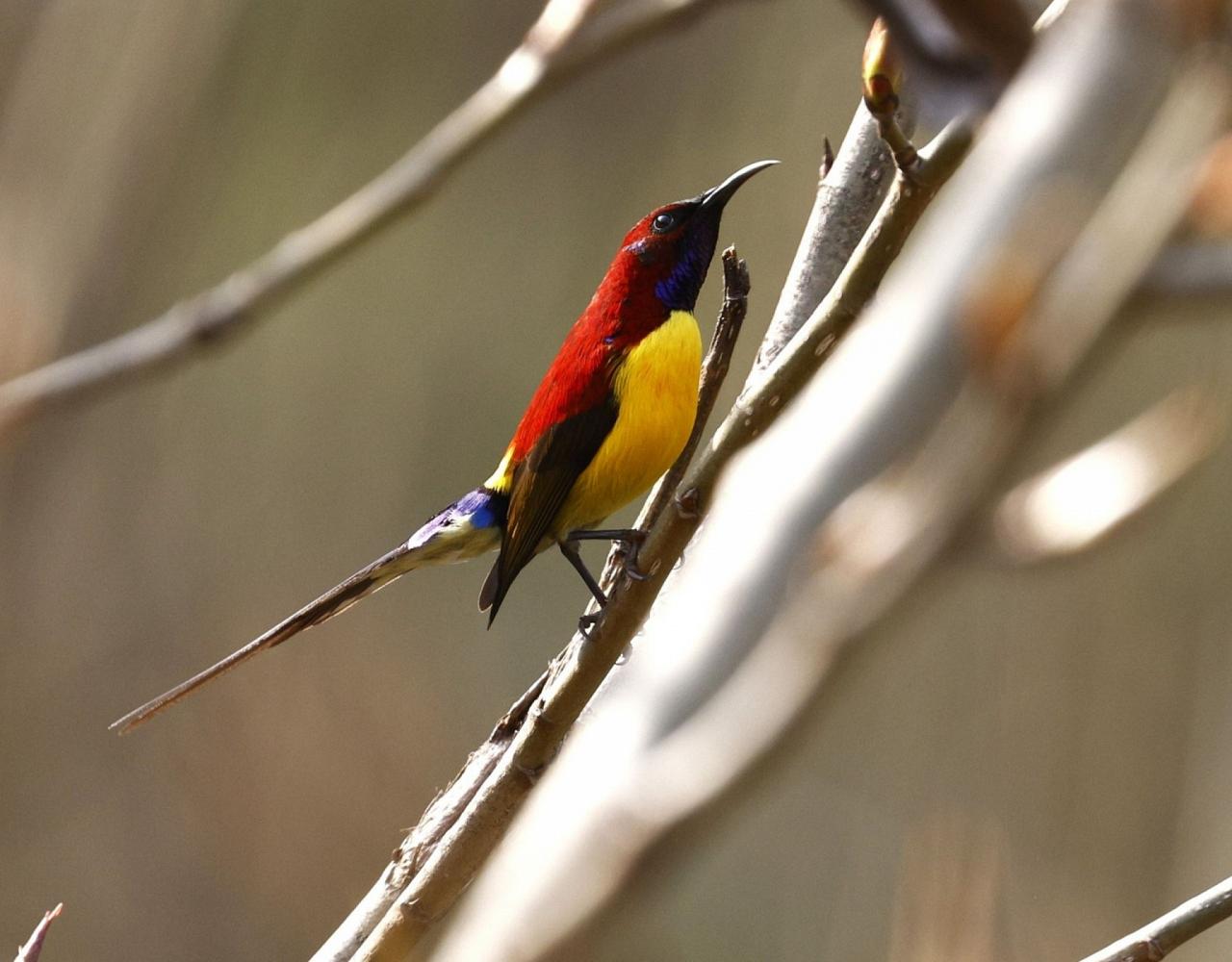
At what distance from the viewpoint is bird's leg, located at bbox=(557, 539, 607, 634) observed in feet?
7.20

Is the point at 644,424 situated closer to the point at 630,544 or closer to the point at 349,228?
the point at 630,544

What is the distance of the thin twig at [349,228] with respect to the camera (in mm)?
1329

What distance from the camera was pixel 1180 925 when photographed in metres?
1.46

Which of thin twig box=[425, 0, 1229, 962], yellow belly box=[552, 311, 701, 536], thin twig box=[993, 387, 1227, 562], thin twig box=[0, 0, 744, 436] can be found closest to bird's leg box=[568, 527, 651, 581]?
yellow belly box=[552, 311, 701, 536]

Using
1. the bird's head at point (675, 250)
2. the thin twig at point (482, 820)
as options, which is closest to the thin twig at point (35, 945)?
the thin twig at point (482, 820)

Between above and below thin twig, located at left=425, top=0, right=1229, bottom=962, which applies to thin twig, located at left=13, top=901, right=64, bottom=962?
below

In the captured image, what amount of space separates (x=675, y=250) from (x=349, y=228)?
1976 millimetres

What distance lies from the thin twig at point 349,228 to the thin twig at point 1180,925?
→ 1.06 meters

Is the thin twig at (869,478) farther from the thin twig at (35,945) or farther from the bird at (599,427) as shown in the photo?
the bird at (599,427)

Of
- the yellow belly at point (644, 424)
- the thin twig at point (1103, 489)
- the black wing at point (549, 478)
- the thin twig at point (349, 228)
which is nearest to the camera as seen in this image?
the thin twig at point (1103, 489)

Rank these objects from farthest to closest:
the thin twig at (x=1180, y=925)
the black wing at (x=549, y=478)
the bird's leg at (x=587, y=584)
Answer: the black wing at (x=549, y=478) < the bird's leg at (x=587, y=584) < the thin twig at (x=1180, y=925)

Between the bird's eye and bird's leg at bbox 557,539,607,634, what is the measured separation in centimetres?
79

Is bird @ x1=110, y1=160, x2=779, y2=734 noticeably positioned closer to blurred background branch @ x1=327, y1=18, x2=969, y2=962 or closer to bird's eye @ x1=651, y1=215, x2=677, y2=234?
bird's eye @ x1=651, y1=215, x2=677, y2=234

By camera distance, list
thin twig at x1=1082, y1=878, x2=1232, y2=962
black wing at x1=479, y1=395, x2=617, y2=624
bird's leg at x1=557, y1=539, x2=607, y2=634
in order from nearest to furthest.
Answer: thin twig at x1=1082, y1=878, x2=1232, y2=962
bird's leg at x1=557, y1=539, x2=607, y2=634
black wing at x1=479, y1=395, x2=617, y2=624
